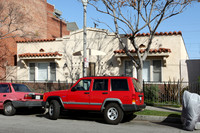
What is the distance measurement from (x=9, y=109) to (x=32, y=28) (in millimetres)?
16510

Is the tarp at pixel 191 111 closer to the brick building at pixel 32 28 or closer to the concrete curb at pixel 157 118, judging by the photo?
the concrete curb at pixel 157 118

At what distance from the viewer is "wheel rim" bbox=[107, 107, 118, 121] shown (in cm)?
877

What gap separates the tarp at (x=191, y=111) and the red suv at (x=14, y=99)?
641cm

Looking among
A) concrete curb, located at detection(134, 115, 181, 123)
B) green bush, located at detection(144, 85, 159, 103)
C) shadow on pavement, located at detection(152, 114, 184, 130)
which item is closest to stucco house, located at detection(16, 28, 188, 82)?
green bush, located at detection(144, 85, 159, 103)

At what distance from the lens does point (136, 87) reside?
9078mm

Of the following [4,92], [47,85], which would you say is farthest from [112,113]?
[47,85]

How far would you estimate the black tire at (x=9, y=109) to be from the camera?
1066cm

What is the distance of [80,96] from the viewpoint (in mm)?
9375

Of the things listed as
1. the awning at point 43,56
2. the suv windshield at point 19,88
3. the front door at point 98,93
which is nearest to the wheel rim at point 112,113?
the front door at point 98,93

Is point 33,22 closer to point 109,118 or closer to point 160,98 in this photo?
point 160,98

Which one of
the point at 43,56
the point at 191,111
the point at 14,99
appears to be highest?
the point at 43,56

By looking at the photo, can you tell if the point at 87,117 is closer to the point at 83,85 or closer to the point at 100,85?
the point at 83,85

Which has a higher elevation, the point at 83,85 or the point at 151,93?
the point at 83,85

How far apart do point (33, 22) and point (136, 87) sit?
19.8m
